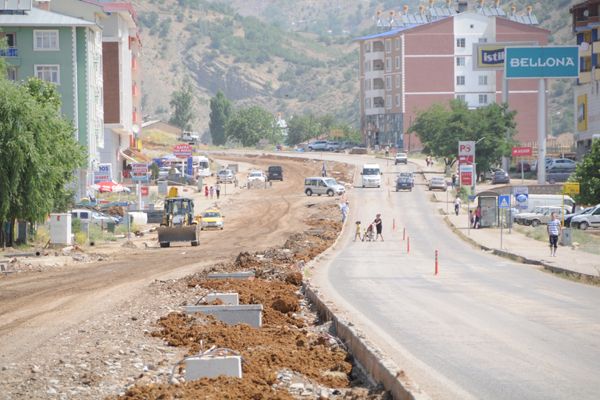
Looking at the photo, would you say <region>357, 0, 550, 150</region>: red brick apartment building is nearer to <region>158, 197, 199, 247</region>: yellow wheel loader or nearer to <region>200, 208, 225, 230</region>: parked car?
<region>200, 208, 225, 230</region>: parked car

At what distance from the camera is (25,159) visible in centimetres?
4747

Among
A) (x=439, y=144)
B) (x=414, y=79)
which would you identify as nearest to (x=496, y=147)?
(x=439, y=144)

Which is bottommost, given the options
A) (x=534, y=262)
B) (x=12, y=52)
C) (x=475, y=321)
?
(x=534, y=262)

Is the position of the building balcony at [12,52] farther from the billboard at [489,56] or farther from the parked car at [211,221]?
the billboard at [489,56]

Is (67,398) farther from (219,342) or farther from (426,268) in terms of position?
(426,268)

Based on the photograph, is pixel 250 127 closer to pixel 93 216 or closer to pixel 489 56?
pixel 489 56

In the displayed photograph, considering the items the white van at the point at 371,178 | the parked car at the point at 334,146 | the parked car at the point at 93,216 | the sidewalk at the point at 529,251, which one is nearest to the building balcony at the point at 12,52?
the parked car at the point at 93,216

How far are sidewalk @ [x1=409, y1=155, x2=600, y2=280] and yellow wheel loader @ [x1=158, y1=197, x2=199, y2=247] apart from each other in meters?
14.1

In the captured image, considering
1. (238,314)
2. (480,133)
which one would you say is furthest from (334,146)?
(238,314)

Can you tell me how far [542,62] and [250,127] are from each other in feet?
323

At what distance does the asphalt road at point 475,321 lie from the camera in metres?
14.5

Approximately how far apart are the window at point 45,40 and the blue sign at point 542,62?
3878cm

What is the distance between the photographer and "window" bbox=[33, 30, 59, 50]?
262 ft

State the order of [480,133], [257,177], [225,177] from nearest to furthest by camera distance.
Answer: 1. [257,177]
2. [225,177]
3. [480,133]
